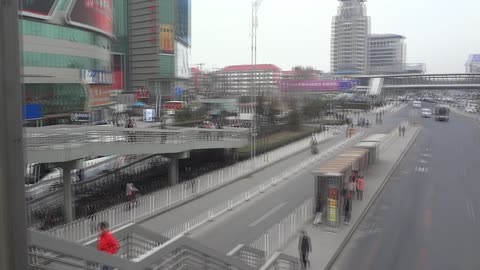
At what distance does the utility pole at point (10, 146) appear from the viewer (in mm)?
2688

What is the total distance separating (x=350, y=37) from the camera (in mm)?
186125

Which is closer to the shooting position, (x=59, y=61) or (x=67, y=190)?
(x=67, y=190)

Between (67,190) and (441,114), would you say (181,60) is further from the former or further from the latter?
(67,190)

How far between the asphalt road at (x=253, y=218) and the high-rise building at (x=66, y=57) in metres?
25.3

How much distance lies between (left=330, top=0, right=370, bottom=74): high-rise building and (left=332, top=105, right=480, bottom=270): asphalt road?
154418mm

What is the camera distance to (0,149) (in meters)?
2.69

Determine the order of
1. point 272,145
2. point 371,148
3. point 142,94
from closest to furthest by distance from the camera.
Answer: point 371,148 < point 272,145 < point 142,94

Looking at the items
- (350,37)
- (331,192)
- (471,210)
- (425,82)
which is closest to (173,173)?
(331,192)

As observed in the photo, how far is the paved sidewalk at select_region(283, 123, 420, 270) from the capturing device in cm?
1339

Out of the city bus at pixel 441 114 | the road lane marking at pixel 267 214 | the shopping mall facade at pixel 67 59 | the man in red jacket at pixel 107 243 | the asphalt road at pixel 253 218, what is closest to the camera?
the man in red jacket at pixel 107 243

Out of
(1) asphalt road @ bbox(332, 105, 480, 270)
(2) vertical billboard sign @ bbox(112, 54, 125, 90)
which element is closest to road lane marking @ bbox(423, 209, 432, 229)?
(1) asphalt road @ bbox(332, 105, 480, 270)

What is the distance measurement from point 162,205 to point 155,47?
341 ft

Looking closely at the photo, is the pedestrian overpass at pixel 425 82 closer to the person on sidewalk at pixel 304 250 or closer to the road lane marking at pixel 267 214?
the road lane marking at pixel 267 214

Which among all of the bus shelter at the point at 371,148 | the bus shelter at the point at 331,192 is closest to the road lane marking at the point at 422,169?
the bus shelter at the point at 371,148
